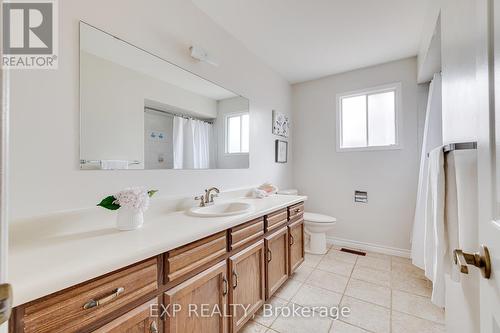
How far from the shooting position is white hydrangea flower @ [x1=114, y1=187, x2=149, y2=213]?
1.04 meters

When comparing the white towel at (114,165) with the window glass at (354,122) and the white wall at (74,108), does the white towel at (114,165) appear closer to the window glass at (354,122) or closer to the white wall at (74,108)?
the white wall at (74,108)

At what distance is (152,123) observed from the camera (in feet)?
4.77

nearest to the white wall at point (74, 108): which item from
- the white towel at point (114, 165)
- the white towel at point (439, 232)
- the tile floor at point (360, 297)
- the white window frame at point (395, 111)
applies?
the white towel at point (114, 165)

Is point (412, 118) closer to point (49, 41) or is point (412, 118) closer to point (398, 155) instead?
point (398, 155)

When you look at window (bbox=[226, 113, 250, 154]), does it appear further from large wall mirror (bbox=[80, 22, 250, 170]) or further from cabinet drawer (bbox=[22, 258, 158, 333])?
cabinet drawer (bbox=[22, 258, 158, 333])

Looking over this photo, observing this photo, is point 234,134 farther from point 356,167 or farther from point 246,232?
point 356,167

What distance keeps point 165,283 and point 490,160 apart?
3.92ft

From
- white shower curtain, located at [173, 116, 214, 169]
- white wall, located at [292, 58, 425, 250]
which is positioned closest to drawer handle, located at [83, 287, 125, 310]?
white shower curtain, located at [173, 116, 214, 169]

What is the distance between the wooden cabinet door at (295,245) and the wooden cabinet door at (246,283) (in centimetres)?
49

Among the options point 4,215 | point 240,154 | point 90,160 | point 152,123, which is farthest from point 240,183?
point 4,215

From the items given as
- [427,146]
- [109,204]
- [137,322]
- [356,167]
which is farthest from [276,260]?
[427,146]

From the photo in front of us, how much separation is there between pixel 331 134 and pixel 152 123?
2530 mm

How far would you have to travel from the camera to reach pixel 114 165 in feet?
4.07

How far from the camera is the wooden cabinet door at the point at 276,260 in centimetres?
166
